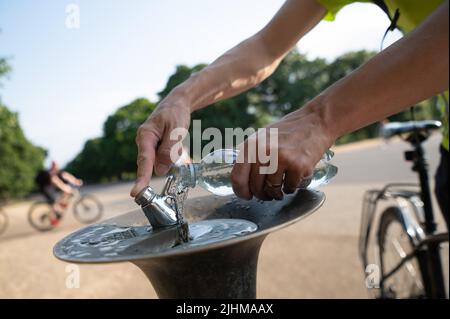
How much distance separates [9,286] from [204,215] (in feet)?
13.9

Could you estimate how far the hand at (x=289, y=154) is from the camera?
35.3 inches

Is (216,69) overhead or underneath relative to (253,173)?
overhead

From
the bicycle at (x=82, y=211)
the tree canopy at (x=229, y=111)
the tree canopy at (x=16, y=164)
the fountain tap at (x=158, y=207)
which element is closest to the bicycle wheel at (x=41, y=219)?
the bicycle at (x=82, y=211)

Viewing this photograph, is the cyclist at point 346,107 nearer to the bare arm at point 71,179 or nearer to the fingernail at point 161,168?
the fingernail at point 161,168

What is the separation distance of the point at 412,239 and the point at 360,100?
1868mm

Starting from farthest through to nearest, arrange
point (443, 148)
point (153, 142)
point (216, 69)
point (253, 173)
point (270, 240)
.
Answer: point (270, 240)
point (443, 148)
point (216, 69)
point (153, 142)
point (253, 173)

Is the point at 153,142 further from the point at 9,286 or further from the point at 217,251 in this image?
the point at 9,286

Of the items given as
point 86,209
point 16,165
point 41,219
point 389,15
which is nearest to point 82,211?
point 86,209

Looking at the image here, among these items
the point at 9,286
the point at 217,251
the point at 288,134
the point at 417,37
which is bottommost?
the point at 9,286

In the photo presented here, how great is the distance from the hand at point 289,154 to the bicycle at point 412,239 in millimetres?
1600

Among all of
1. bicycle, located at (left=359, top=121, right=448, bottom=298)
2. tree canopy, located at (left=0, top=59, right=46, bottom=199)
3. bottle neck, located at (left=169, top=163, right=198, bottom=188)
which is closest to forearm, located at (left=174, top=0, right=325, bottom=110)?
bottle neck, located at (left=169, top=163, right=198, bottom=188)

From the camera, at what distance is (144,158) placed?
1157mm

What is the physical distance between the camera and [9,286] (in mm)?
4680

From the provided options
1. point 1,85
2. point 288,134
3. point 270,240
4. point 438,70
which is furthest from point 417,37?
point 1,85
